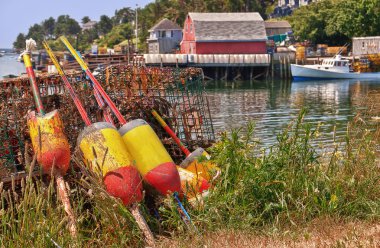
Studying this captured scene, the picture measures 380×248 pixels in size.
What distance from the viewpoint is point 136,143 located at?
642cm

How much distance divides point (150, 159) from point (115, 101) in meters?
2.24

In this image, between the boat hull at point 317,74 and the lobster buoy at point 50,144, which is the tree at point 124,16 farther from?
the lobster buoy at point 50,144

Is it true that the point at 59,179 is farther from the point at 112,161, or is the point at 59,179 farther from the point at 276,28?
the point at 276,28

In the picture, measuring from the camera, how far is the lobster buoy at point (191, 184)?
6.65m

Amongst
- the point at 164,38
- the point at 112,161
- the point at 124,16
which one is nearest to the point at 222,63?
the point at 164,38

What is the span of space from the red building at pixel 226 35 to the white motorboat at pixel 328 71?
7.67 m

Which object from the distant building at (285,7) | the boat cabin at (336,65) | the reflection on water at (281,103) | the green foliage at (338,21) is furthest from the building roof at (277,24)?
the reflection on water at (281,103)

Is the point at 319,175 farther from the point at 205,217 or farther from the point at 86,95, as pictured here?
the point at 86,95

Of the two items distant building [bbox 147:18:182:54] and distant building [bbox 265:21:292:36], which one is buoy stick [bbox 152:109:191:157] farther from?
distant building [bbox 265:21:292:36]

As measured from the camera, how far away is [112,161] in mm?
5973

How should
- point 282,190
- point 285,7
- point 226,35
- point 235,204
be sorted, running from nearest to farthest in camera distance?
point 235,204
point 282,190
point 226,35
point 285,7

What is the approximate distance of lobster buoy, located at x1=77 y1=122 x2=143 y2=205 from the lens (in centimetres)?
587

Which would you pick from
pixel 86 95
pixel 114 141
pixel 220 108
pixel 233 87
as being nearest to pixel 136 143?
pixel 114 141

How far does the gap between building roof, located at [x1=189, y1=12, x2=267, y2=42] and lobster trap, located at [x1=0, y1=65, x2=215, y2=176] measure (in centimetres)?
5213
